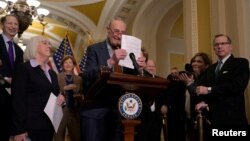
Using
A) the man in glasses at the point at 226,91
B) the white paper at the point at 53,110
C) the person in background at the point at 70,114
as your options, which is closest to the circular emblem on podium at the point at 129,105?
the white paper at the point at 53,110

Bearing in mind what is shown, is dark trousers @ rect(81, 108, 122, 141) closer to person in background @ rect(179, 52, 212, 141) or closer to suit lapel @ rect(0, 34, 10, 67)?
suit lapel @ rect(0, 34, 10, 67)

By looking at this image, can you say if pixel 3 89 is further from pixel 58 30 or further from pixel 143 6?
pixel 58 30

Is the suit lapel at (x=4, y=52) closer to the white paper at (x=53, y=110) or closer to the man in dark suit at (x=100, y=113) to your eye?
the white paper at (x=53, y=110)

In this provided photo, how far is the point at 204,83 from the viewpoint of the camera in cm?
330

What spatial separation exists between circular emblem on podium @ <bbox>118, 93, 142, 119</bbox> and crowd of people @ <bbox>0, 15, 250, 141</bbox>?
0.22 ft

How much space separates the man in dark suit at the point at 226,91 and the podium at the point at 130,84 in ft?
3.32

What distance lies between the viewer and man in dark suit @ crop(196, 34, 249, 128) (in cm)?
300

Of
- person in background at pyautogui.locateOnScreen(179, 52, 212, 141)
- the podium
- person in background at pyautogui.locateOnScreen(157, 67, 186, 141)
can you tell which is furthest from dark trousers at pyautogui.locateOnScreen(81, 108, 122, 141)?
person in background at pyautogui.locateOnScreen(157, 67, 186, 141)

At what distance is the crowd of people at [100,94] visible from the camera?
2254mm

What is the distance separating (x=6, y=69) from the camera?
9.52ft

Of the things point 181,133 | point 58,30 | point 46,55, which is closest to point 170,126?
point 181,133

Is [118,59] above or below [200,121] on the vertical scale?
above

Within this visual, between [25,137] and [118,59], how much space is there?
0.81m

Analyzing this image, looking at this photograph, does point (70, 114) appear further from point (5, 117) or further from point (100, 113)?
point (100, 113)
